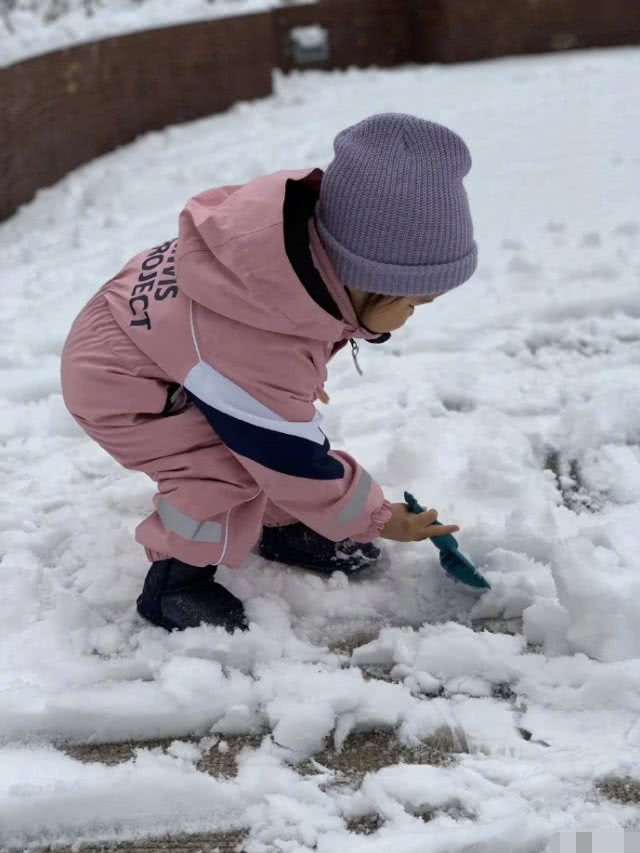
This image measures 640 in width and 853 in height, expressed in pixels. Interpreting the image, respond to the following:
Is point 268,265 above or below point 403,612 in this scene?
above

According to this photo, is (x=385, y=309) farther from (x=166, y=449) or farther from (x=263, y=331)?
(x=166, y=449)

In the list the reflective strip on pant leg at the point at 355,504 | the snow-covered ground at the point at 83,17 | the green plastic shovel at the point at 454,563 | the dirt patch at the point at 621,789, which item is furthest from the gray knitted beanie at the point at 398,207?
the snow-covered ground at the point at 83,17

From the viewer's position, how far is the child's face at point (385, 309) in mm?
1502

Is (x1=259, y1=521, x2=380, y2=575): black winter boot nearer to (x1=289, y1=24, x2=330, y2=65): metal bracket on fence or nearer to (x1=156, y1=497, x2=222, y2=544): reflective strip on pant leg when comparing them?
(x1=156, y1=497, x2=222, y2=544): reflective strip on pant leg

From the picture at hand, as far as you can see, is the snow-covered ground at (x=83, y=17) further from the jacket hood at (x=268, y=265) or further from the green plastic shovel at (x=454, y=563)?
the green plastic shovel at (x=454, y=563)

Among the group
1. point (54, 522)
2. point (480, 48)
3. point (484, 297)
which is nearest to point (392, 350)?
point (484, 297)

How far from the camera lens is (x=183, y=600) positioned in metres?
1.62

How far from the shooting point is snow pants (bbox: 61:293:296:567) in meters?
1.57

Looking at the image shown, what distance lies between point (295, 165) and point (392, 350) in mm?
1952

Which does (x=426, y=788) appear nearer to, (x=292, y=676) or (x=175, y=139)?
(x=292, y=676)

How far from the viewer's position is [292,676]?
4.90 ft

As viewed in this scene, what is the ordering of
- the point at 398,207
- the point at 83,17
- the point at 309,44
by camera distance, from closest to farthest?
the point at 398,207, the point at 83,17, the point at 309,44

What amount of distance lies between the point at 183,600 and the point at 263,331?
51 cm

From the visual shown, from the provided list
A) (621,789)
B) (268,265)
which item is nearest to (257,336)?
(268,265)
